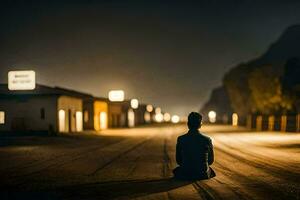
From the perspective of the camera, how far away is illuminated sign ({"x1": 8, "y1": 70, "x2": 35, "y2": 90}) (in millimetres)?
45438

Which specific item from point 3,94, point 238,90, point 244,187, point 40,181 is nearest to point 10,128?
point 3,94

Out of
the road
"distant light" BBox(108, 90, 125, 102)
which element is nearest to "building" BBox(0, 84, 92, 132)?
the road

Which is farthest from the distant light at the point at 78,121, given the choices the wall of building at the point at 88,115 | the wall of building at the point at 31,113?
the wall of building at the point at 31,113

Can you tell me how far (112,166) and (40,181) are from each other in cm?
409

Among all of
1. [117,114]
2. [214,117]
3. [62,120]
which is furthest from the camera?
[214,117]

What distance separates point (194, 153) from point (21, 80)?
3896 centimetres

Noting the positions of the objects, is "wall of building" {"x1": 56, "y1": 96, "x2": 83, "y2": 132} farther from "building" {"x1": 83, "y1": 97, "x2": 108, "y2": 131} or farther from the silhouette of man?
the silhouette of man

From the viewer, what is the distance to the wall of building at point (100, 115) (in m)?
56.3

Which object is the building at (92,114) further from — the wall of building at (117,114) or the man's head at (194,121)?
the man's head at (194,121)

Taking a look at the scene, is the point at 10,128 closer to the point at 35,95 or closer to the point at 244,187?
the point at 35,95

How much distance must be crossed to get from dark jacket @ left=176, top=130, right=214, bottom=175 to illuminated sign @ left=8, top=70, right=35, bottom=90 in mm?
36058

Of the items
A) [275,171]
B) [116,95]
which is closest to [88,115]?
[116,95]

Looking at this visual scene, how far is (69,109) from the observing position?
1772 inches

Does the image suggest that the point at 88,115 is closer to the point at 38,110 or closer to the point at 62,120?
the point at 62,120
